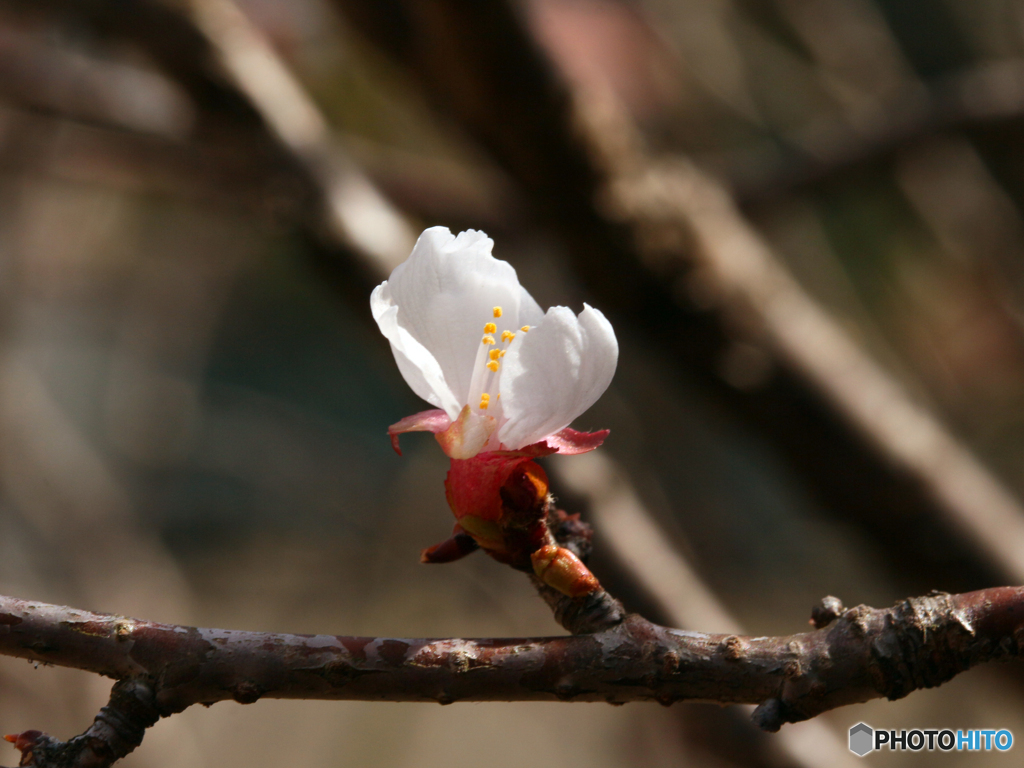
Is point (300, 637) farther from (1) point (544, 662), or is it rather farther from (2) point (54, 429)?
(2) point (54, 429)

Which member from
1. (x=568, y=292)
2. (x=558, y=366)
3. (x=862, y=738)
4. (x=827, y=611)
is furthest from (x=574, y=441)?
(x=568, y=292)

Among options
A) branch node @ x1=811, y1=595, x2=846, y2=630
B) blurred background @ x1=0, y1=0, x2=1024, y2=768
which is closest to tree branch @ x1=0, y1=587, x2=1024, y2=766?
branch node @ x1=811, y1=595, x2=846, y2=630

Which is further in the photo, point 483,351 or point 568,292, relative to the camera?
point 568,292

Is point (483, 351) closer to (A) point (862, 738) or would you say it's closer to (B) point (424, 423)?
(B) point (424, 423)

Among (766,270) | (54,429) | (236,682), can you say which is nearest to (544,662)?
(236,682)

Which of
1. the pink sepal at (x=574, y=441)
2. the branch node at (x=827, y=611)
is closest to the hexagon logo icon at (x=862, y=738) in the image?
the branch node at (x=827, y=611)
